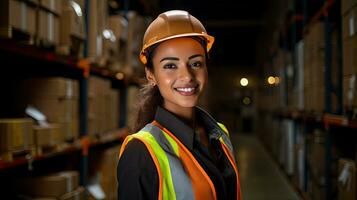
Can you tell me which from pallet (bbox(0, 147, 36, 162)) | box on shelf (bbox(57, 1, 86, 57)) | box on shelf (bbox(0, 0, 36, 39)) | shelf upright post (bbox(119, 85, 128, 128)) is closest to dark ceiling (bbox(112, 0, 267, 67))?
shelf upright post (bbox(119, 85, 128, 128))

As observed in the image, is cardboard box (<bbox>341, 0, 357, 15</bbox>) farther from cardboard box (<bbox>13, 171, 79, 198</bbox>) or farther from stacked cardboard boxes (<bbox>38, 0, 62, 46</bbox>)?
cardboard box (<bbox>13, 171, 79, 198</bbox>)

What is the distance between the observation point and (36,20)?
3.06m

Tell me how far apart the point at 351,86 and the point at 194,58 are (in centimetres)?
201

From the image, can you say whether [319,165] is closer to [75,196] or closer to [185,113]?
[75,196]

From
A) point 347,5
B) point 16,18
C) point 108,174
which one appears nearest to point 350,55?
point 347,5

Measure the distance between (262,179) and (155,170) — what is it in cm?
682

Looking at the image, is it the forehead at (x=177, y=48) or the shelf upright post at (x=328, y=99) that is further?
the shelf upright post at (x=328, y=99)

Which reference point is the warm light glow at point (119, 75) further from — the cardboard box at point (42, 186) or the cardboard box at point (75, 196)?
the cardboard box at point (42, 186)

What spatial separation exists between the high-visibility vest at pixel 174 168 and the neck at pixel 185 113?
0.17 meters

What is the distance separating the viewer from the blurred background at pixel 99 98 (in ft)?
10.3

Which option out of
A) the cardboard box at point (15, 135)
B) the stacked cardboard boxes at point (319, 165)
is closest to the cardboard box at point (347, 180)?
the stacked cardboard boxes at point (319, 165)

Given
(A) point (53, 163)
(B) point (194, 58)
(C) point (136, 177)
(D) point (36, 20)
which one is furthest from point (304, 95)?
(C) point (136, 177)

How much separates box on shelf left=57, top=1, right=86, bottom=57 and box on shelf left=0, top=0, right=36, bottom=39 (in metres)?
0.57

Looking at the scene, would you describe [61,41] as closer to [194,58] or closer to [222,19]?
[194,58]
